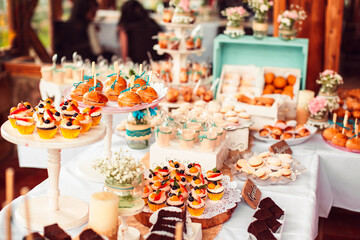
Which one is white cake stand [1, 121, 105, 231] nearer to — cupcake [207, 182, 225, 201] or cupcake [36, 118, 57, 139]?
cupcake [36, 118, 57, 139]

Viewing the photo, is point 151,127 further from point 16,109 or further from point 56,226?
point 56,226

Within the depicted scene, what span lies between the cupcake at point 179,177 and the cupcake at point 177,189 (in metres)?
0.03

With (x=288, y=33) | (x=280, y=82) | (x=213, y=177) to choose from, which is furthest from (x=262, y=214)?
(x=288, y=33)

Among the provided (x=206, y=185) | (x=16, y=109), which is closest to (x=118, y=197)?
(x=206, y=185)

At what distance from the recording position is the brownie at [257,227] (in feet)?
6.10

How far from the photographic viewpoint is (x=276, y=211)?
6.75 feet

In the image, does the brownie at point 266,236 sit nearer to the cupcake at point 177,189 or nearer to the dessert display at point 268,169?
the cupcake at point 177,189

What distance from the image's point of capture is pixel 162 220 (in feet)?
5.74

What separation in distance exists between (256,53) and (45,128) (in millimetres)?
2486

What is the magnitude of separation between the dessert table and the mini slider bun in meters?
0.45

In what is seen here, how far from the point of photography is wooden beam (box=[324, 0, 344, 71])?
3955 millimetres

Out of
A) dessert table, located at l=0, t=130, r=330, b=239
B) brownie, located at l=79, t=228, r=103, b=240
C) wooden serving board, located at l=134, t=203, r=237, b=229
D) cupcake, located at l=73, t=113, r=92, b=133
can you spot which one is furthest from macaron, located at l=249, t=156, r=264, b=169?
brownie, located at l=79, t=228, r=103, b=240

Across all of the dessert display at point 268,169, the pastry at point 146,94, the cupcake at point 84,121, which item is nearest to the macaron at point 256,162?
the dessert display at point 268,169

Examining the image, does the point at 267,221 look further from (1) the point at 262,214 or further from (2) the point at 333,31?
(2) the point at 333,31
